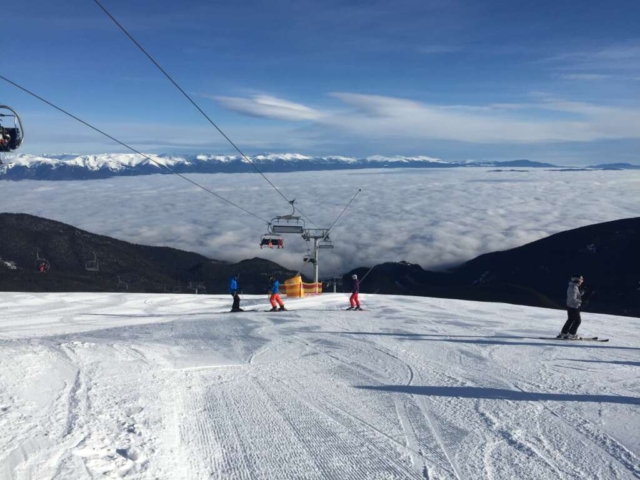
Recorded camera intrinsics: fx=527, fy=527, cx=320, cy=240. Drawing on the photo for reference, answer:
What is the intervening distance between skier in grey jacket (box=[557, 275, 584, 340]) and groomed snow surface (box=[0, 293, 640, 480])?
0.59 metres

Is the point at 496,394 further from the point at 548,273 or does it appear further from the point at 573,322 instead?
the point at 548,273

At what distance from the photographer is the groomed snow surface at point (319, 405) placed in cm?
519

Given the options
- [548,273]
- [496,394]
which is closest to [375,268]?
[548,273]

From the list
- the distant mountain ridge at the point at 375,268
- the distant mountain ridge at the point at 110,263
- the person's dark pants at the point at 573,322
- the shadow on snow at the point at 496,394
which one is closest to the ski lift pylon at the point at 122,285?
the distant mountain ridge at the point at 110,263

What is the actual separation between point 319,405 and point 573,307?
26.1ft

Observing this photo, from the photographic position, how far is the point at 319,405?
281 inches

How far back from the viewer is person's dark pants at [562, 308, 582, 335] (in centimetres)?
1238

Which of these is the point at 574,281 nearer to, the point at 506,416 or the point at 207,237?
the point at 506,416

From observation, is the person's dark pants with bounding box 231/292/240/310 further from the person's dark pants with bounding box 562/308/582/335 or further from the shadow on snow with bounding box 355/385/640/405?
the shadow on snow with bounding box 355/385/640/405

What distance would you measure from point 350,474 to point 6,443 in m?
3.50

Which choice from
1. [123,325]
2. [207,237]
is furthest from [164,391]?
[207,237]

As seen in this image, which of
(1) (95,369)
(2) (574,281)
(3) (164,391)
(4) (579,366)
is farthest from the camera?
(2) (574,281)

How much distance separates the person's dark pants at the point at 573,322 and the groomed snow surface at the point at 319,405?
1.93 feet

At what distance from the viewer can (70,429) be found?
19.2 ft
